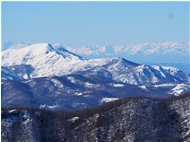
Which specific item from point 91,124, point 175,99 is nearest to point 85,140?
point 91,124

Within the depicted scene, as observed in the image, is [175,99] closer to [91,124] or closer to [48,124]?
[91,124]

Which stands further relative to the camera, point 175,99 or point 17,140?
point 175,99

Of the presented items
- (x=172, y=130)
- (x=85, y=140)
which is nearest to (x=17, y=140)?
(x=85, y=140)

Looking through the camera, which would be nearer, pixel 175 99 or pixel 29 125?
pixel 29 125

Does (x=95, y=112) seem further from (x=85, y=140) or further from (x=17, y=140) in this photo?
(x=17, y=140)

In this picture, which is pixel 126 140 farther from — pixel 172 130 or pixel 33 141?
pixel 33 141
